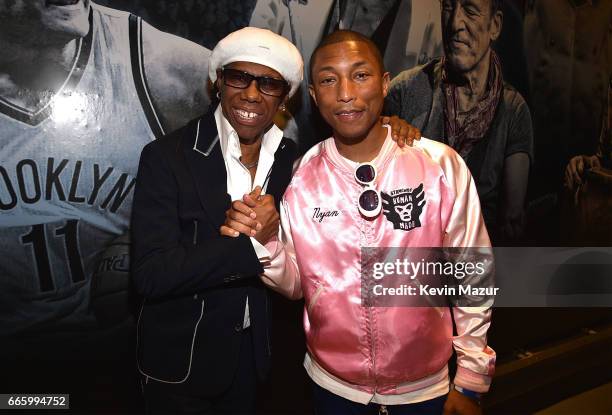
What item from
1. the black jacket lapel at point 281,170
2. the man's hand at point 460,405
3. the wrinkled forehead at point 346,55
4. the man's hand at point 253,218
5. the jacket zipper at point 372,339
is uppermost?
the wrinkled forehead at point 346,55

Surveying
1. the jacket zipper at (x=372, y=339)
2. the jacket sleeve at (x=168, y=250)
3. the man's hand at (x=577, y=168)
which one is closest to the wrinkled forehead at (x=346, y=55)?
the jacket sleeve at (x=168, y=250)

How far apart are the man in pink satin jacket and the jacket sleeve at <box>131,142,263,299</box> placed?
3.7 inches

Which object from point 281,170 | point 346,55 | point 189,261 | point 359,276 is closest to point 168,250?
point 189,261

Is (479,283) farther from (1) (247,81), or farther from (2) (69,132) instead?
(2) (69,132)

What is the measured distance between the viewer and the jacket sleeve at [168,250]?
4.62ft

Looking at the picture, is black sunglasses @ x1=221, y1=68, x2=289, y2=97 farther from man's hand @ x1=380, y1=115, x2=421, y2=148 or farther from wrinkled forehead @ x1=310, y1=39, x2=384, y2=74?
man's hand @ x1=380, y1=115, x2=421, y2=148

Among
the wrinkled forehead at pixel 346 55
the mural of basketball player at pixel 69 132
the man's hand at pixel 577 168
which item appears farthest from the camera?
the man's hand at pixel 577 168

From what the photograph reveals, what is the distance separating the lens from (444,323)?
63.9 inches

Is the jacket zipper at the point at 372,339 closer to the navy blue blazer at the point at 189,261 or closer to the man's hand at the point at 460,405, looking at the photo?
the man's hand at the point at 460,405

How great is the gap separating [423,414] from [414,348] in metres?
0.26

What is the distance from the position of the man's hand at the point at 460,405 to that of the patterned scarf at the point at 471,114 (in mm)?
1904

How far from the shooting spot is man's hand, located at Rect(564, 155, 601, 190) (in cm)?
365

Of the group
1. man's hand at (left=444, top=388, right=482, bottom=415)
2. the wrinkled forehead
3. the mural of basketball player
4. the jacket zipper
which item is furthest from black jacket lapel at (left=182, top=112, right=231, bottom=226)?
man's hand at (left=444, top=388, right=482, bottom=415)

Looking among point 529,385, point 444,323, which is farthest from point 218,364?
point 529,385
